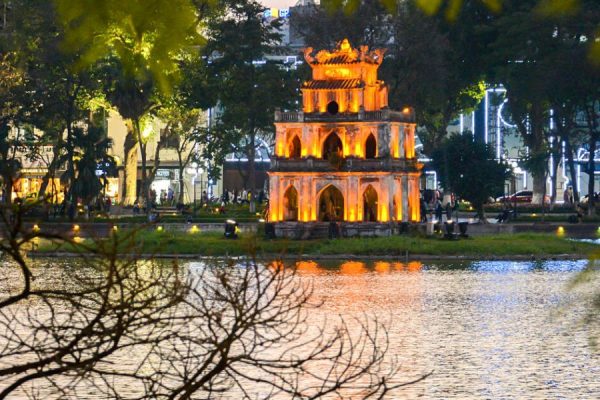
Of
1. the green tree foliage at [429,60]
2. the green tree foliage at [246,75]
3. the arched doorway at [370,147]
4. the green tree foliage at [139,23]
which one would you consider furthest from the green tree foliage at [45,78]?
the green tree foliage at [139,23]

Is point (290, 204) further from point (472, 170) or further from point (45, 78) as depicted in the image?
point (45, 78)

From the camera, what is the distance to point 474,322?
30.8m

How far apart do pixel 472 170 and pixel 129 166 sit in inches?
1203

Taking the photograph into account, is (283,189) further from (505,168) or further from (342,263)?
(505,168)

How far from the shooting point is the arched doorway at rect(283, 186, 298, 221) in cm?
6756

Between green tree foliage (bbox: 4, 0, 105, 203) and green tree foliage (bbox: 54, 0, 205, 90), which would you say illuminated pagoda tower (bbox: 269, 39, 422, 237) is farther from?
green tree foliage (bbox: 54, 0, 205, 90)

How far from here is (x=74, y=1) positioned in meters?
6.85

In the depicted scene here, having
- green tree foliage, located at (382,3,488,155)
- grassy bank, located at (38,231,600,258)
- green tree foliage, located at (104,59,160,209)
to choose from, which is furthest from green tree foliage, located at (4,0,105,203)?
grassy bank, located at (38,231,600,258)

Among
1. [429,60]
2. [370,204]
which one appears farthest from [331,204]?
[429,60]

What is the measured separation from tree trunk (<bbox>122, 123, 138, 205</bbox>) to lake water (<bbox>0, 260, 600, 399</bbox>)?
5053 cm

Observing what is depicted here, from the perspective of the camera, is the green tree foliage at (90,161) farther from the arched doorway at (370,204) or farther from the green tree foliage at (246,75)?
the arched doorway at (370,204)

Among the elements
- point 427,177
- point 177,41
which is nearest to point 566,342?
point 177,41

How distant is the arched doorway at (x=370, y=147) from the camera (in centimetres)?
6712

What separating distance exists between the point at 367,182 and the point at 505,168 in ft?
63.4
